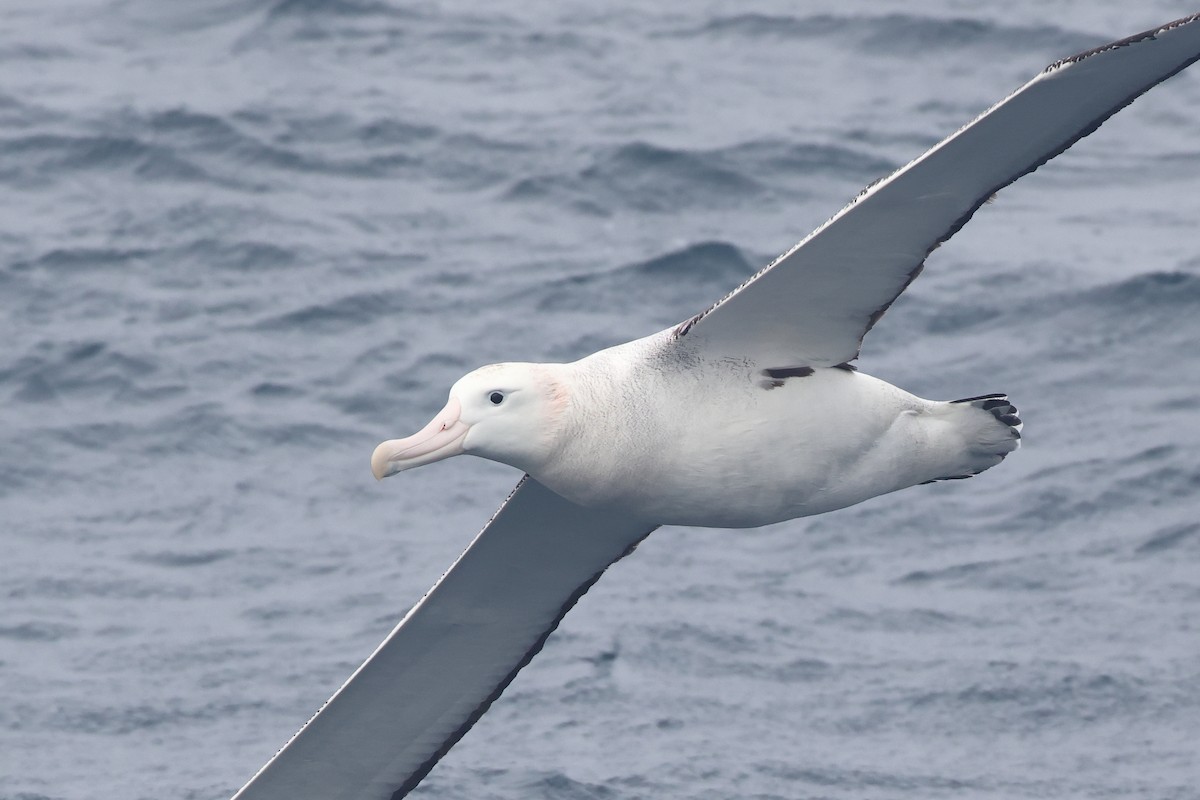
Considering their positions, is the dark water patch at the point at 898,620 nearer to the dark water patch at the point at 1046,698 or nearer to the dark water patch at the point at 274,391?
the dark water patch at the point at 1046,698

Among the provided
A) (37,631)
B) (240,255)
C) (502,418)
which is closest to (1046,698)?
(502,418)

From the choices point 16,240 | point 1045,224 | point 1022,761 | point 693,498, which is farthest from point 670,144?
point 693,498

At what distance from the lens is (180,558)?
13.3 m

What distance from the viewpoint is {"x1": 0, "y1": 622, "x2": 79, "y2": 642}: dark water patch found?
1250 cm

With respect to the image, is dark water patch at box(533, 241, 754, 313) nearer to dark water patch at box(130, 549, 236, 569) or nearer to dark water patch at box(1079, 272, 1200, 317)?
dark water patch at box(1079, 272, 1200, 317)

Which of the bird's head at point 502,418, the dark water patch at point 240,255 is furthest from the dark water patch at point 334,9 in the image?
the bird's head at point 502,418

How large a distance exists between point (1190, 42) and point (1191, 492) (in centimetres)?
575

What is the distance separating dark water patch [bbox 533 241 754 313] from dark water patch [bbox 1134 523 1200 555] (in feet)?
12.9

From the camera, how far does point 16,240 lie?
1650 centimetres

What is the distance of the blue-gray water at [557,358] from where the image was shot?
11906 mm

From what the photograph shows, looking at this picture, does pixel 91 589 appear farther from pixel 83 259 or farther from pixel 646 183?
pixel 646 183

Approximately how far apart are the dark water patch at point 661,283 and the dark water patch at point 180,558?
3.45 meters

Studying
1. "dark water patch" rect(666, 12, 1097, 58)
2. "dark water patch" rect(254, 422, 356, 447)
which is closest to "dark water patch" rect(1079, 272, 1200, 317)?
"dark water patch" rect(666, 12, 1097, 58)

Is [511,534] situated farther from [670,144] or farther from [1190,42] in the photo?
[670,144]
